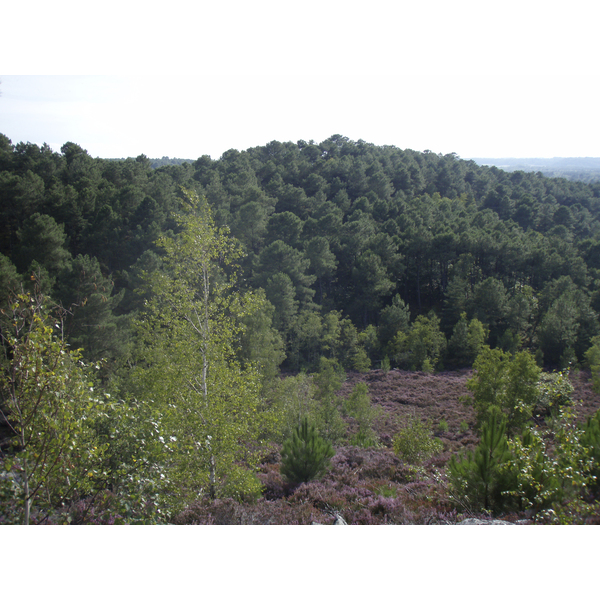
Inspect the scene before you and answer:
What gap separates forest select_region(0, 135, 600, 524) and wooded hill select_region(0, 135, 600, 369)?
0.17m

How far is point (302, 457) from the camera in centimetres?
817

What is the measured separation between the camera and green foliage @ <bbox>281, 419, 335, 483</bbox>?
26.9 ft

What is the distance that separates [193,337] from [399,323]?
29.3m

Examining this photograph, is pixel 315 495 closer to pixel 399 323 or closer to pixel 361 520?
pixel 361 520

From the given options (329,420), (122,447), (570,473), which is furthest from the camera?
(329,420)

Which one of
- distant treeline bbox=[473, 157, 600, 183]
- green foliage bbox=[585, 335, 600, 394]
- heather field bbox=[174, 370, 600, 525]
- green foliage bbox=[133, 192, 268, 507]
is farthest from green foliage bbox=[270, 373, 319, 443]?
green foliage bbox=[585, 335, 600, 394]

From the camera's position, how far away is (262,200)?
39281 millimetres

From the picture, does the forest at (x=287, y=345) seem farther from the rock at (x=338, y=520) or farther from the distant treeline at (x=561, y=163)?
the distant treeline at (x=561, y=163)

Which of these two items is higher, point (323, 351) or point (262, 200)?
point (262, 200)

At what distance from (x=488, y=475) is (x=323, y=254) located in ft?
105

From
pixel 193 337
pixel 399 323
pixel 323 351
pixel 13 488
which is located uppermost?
pixel 193 337

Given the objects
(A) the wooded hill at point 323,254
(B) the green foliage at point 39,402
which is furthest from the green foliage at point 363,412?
(B) the green foliage at point 39,402

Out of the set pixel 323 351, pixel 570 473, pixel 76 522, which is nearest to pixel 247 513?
pixel 76 522

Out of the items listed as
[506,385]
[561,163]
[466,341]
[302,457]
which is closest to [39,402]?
[302,457]
